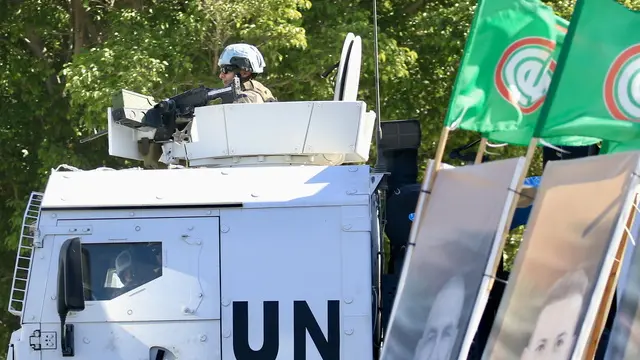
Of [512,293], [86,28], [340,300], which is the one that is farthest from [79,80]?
[512,293]

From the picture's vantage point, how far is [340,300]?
248 inches

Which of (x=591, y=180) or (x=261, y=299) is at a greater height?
(x=591, y=180)

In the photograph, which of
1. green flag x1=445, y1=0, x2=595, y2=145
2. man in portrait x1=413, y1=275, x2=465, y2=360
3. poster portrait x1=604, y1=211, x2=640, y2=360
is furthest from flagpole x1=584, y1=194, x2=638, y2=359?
green flag x1=445, y1=0, x2=595, y2=145

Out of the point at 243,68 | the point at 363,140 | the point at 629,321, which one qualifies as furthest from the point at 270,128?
the point at 629,321

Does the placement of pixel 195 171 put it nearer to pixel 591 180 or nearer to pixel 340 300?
pixel 340 300

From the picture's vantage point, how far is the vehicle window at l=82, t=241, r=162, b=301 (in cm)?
645

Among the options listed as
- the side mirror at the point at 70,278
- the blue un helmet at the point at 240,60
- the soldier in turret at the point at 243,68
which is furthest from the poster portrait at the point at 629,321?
the blue un helmet at the point at 240,60

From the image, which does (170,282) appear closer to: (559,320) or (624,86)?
(559,320)

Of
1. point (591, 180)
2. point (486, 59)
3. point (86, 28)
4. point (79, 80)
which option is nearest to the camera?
point (591, 180)

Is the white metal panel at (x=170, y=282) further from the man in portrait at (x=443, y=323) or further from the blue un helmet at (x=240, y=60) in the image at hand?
the blue un helmet at (x=240, y=60)

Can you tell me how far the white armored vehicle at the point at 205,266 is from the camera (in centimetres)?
630

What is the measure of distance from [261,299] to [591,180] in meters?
1.94

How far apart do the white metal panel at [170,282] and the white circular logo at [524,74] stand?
168 cm

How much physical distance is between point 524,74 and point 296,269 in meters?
1.54
